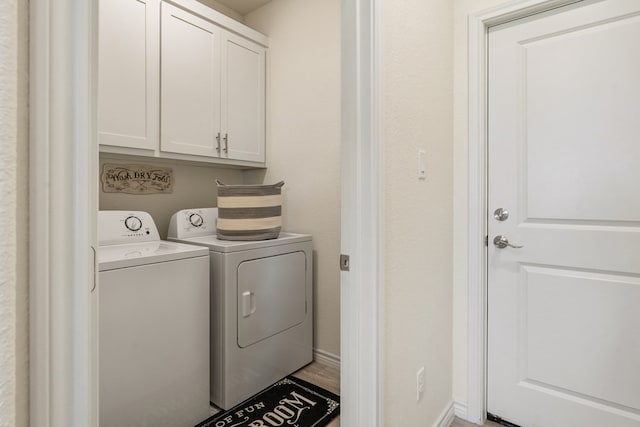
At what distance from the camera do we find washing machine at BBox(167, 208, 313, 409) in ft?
6.10

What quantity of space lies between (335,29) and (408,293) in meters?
1.79

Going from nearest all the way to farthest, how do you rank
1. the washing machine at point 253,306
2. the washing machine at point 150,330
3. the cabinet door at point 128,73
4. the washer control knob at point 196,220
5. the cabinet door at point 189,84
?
the washing machine at point 150,330, the cabinet door at point 128,73, the washing machine at point 253,306, the cabinet door at point 189,84, the washer control knob at point 196,220

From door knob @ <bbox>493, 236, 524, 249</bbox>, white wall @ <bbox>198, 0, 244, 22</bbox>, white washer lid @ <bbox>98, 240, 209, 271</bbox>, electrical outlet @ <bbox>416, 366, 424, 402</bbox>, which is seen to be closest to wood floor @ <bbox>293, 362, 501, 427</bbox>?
electrical outlet @ <bbox>416, 366, 424, 402</bbox>

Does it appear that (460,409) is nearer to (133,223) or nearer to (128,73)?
(133,223)

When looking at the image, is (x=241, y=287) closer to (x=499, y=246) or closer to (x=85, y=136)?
(x=499, y=246)

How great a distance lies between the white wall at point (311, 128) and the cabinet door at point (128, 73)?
2.88 feet

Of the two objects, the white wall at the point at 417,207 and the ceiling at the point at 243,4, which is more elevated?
the ceiling at the point at 243,4

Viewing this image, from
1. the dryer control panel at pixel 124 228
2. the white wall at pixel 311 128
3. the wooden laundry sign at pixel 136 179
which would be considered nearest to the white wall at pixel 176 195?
the wooden laundry sign at pixel 136 179

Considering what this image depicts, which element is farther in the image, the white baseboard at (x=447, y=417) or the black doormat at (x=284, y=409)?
the black doormat at (x=284, y=409)

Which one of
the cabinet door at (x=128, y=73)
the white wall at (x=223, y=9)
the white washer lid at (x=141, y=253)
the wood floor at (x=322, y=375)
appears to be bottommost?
the wood floor at (x=322, y=375)

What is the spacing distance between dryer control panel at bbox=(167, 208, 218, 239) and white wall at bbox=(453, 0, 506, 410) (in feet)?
5.01

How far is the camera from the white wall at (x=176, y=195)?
2.11 metres

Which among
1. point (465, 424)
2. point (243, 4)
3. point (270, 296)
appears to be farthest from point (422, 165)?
point (243, 4)

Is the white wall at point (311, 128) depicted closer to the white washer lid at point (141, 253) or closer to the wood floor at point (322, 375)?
the wood floor at point (322, 375)
